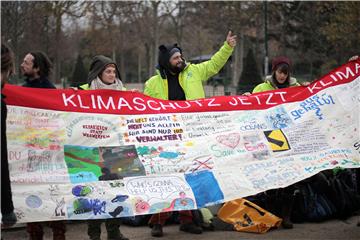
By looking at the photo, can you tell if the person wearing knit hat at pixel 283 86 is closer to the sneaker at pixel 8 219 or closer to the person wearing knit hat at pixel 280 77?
the person wearing knit hat at pixel 280 77

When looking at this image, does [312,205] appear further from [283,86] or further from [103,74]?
[103,74]

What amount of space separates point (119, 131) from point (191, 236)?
1419 mm

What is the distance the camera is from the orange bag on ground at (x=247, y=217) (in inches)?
210

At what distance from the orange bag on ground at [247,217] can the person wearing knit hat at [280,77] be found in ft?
4.39

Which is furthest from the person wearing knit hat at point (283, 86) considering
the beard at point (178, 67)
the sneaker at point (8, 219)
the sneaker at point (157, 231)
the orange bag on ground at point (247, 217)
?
the sneaker at point (8, 219)

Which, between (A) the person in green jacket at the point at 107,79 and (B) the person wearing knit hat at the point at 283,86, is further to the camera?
(B) the person wearing knit hat at the point at 283,86

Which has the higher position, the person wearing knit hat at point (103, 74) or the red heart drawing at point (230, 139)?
the person wearing knit hat at point (103, 74)

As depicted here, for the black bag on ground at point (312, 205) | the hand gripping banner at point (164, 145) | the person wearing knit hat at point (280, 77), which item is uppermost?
the person wearing knit hat at point (280, 77)

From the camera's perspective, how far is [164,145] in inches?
190

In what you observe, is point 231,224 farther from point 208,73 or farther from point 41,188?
point 41,188

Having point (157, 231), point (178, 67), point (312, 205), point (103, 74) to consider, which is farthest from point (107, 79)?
point (312, 205)

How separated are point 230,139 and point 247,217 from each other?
101cm

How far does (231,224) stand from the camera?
5.47 meters

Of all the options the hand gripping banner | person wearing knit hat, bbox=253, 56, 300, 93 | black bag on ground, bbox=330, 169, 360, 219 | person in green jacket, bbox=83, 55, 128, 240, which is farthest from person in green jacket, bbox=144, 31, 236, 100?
black bag on ground, bbox=330, 169, 360, 219
